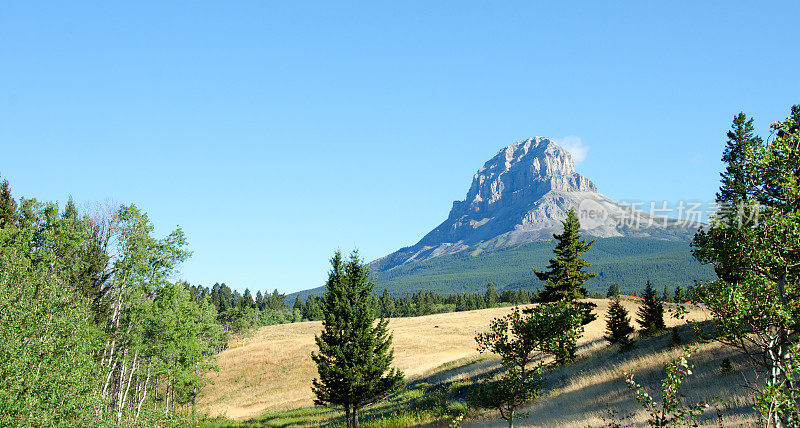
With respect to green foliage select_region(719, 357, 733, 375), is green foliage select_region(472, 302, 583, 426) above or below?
above

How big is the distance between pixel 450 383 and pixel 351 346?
16.1m

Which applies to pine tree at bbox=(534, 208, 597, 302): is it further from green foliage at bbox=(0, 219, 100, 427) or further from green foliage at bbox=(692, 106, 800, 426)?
green foliage at bbox=(0, 219, 100, 427)

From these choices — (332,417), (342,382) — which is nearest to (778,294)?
(342,382)

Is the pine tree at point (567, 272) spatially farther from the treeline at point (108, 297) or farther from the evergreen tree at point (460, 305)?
the evergreen tree at point (460, 305)

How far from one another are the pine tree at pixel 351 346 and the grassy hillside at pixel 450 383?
12.6 ft

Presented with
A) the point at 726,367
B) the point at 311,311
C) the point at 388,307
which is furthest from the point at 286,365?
the point at 388,307

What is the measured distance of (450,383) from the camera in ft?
141

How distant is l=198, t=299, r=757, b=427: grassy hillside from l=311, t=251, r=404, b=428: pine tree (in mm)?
3829

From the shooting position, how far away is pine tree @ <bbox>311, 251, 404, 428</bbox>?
3016cm

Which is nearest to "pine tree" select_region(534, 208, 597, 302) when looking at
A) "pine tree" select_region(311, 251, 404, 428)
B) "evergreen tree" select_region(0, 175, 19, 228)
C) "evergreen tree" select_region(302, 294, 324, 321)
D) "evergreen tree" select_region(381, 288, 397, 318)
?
"pine tree" select_region(311, 251, 404, 428)

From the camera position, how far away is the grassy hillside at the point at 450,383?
76.2 ft

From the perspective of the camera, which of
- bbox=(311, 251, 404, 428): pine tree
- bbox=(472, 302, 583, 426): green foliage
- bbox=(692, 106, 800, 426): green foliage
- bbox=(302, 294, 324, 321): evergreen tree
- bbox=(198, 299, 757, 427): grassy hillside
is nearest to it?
bbox=(692, 106, 800, 426): green foliage

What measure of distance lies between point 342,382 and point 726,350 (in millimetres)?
21949

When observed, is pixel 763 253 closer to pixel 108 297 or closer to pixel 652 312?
pixel 652 312
